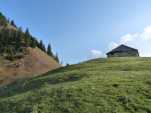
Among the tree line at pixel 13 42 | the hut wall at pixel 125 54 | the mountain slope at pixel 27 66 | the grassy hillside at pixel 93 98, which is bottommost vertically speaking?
the grassy hillside at pixel 93 98

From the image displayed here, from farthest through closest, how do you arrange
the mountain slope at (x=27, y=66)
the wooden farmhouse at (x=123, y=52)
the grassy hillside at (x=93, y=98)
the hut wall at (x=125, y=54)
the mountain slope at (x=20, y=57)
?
1. the mountain slope at (x=20, y=57)
2. the mountain slope at (x=27, y=66)
3. the wooden farmhouse at (x=123, y=52)
4. the hut wall at (x=125, y=54)
5. the grassy hillside at (x=93, y=98)

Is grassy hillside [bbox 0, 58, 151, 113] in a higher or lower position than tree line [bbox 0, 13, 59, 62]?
lower

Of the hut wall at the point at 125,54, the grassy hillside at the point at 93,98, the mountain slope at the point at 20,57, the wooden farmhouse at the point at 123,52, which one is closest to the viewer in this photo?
the grassy hillside at the point at 93,98

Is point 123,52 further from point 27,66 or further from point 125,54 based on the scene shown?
point 27,66

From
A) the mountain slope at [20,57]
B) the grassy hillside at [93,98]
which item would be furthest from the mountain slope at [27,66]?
the grassy hillside at [93,98]

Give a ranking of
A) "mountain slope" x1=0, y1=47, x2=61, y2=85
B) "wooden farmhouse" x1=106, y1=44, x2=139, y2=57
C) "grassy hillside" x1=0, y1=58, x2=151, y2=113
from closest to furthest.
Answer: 1. "grassy hillside" x1=0, y1=58, x2=151, y2=113
2. "wooden farmhouse" x1=106, y1=44, x2=139, y2=57
3. "mountain slope" x1=0, y1=47, x2=61, y2=85

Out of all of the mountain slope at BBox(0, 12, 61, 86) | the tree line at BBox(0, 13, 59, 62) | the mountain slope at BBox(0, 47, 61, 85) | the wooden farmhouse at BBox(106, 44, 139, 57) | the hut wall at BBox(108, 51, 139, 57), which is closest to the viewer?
the hut wall at BBox(108, 51, 139, 57)

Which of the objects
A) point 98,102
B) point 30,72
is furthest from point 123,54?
point 98,102

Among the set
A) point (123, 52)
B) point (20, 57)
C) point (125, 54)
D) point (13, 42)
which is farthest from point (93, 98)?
point (13, 42)

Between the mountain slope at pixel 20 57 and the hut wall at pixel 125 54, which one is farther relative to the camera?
the mountain slope at pixel 20 57

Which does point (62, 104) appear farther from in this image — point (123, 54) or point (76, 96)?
point (123, 54)

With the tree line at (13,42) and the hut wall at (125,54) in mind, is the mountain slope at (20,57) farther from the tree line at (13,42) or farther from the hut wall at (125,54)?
the hut wall at (125,54)

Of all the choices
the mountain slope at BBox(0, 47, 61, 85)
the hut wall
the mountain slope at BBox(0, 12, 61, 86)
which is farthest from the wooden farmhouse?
the mountain slope at BBox(0, 12, 61, 86)

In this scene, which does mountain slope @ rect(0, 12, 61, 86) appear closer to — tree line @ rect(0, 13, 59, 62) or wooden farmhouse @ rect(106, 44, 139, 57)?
tree line @ rect(0, 13, 59, 62)
